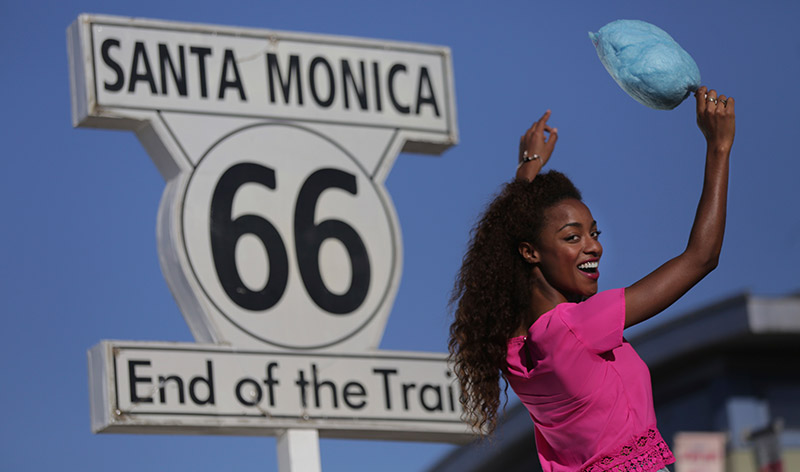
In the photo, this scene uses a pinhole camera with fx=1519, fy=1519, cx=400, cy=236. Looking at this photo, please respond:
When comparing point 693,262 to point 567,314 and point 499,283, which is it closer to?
point 567,314

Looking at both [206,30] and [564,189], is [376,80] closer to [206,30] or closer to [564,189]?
[206,30]

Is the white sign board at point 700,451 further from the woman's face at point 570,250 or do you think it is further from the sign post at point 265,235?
the woman's face at point 570,250

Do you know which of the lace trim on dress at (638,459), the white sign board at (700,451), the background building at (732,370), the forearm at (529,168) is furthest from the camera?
the background building at (732,370)

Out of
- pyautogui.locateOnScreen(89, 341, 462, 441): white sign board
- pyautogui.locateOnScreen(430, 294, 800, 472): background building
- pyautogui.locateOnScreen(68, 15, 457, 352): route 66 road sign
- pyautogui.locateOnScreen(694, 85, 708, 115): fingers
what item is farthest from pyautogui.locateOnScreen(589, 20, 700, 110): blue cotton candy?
pyautogui.locateOnScreen(430, 294, 800, 472): background building

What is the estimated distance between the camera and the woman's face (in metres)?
3.29

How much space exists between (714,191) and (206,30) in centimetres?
483

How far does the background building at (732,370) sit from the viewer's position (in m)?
15.9

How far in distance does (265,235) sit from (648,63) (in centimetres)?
396

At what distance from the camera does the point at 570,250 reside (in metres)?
3.29

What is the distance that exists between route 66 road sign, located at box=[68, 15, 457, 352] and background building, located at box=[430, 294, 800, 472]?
885 cm

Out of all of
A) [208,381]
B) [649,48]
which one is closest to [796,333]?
[208,381]

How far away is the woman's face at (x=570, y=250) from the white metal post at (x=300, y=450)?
3.88 metres

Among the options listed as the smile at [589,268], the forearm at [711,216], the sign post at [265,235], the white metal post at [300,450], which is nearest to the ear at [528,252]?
the smile at [589,268]

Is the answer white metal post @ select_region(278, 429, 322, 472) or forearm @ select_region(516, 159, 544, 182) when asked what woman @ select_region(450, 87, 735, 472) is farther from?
white metal post @ select_region(278, 429, 322, 472)
